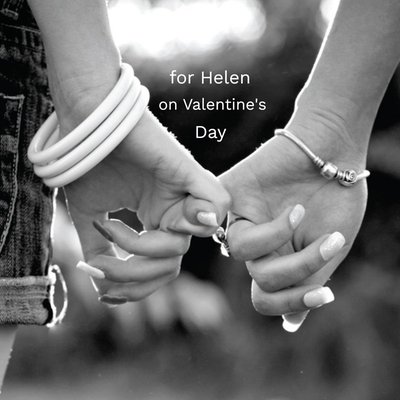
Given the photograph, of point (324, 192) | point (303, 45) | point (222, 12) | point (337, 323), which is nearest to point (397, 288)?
point (337, 323)

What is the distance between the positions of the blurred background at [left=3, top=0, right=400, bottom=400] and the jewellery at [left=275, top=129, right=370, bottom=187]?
12.0 feet

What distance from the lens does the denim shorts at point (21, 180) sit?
4.09 ft

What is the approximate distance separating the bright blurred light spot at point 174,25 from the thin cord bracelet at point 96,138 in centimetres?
372

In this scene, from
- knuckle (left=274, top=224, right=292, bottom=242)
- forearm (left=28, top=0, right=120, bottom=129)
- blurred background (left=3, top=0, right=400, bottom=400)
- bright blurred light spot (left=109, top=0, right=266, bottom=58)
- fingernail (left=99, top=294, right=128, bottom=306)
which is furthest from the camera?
blurred background (left=3, top=0, right=400, bottom=400)

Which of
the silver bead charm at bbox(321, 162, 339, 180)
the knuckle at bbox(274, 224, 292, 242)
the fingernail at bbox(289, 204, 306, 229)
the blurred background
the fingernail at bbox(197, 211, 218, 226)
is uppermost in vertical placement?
the silver bead charm at bbox(321, 162, 339, 180)

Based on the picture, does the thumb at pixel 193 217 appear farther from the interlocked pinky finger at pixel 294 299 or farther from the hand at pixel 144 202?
the interlocked pinky finger at pixel 294 299

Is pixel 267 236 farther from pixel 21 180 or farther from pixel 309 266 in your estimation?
pixel 21 180

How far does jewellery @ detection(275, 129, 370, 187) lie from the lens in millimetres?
1335

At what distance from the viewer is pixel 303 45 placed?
5.32 m

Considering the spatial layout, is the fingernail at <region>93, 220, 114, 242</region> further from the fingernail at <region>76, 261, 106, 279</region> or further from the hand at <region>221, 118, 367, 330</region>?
the hand at <region>221, 118, 367, 330</region>

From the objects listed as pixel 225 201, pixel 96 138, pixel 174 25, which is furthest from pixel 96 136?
pixel 174 25

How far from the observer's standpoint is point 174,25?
5055mm

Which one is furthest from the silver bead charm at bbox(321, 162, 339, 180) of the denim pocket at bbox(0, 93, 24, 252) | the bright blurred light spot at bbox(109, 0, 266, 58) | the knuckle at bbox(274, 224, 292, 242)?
the bright blurred light spot at bbox(109, 0, 266, 58)

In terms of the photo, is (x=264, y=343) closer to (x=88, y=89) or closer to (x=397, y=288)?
(x=397, y=288)
